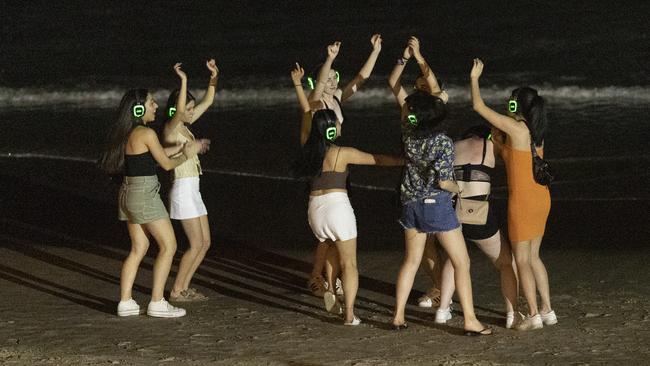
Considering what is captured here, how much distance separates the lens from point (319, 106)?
9430 millimetres

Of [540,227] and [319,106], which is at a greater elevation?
[319,106]

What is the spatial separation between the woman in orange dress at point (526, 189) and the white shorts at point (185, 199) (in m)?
2.53

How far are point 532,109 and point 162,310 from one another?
10.3ft

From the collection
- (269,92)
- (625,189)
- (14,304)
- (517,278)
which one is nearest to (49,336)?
(14,304)

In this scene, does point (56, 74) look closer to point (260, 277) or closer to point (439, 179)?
point (260, 277)

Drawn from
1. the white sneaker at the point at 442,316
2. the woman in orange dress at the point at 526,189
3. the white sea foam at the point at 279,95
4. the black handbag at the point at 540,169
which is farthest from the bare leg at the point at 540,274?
the white sea foam at the point at 279,95

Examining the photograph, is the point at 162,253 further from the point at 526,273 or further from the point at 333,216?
the point at 526,273

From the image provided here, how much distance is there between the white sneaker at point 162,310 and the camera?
8875 mm

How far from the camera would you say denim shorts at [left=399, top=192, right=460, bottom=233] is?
26.5 ft

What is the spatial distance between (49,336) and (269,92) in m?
21.0

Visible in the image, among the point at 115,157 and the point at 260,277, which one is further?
the point at 260,277

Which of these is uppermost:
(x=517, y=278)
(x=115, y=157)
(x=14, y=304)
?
(x=115, y=157)

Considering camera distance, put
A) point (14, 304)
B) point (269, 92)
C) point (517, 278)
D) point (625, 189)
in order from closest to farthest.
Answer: point (517, 278) → point (14, 304) → point (625, 189) → point (269, 92)

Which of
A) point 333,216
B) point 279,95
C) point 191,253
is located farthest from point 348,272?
point 279,95
